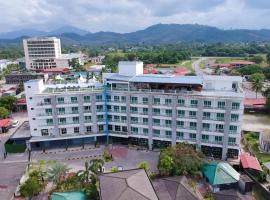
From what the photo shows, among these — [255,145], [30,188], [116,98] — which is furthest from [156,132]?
[30,188]

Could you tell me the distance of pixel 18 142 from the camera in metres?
49.0

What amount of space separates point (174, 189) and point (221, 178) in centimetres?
757

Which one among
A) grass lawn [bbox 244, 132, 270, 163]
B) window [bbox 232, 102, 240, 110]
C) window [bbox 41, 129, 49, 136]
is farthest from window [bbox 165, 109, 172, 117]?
window [bbox 41, 129, 49, 136]

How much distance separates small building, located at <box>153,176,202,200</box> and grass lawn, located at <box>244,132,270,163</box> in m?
18.3

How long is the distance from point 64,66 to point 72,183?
128 meters

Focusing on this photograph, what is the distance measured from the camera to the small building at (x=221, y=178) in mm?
35156

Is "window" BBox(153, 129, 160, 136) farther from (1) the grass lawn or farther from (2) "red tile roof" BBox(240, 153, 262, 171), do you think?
(1) the grass lawn

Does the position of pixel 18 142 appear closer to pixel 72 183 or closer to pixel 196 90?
pixel 72 183

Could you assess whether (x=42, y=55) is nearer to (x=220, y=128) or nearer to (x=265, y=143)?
(x=220, y=128)

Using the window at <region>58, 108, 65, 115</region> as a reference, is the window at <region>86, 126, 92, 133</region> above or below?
below

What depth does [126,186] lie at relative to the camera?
29016mm

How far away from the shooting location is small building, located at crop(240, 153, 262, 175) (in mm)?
38156

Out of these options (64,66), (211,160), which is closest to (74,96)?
(211,160)

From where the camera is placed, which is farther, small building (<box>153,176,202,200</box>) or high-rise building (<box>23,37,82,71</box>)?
high-rise building (<box>23,37,82,71</box>)
